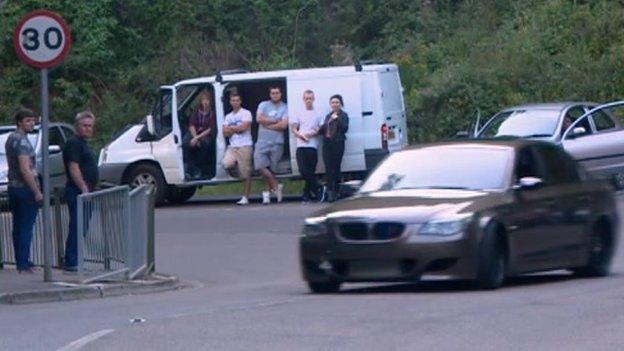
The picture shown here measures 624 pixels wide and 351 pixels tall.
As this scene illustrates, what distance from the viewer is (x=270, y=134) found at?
30.2 metres

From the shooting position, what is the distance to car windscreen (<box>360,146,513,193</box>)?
55.4 ft

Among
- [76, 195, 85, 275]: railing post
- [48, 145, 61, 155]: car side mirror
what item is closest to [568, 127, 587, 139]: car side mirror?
[48, 145, 61, 155]: car side mirror

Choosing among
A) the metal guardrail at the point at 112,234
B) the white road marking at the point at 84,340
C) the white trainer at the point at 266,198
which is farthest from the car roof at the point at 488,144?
the white trainer at the point at 266,198

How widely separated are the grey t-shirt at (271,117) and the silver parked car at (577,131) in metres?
3.55

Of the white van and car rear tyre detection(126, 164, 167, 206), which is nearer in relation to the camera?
the white van

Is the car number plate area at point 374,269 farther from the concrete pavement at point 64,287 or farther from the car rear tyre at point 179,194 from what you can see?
the car rear tyre at point 179,194

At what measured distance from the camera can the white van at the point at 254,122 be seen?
99.1 ft

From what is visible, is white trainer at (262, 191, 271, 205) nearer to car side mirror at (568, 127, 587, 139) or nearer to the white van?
the white van

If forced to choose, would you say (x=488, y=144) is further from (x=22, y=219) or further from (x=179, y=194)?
(x=179, y=194)

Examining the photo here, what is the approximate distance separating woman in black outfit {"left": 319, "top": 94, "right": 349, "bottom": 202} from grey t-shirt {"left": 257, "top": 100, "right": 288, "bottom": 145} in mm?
1035

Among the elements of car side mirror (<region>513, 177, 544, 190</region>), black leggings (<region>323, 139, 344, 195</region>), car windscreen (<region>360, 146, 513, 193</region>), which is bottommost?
black leggings (<region>323, 139, 344, 195</region>)

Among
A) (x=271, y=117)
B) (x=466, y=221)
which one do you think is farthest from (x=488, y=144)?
(x=271, y=117)

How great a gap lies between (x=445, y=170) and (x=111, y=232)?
4237mm

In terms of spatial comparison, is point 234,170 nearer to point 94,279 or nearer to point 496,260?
point 94,279
